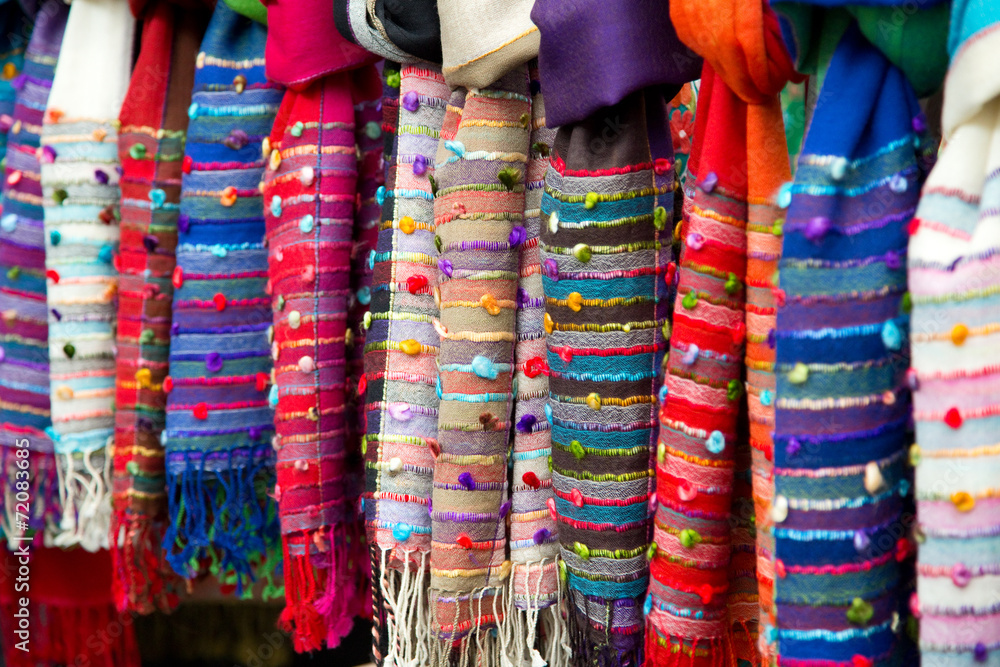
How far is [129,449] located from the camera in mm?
1008

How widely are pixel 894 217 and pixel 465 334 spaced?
1.21ft

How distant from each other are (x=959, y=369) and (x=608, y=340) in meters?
0.26

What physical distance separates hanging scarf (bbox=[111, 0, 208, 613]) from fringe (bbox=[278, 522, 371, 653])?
0.23 m

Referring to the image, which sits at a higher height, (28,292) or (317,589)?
(28,292)

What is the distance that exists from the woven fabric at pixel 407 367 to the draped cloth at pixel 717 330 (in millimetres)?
252

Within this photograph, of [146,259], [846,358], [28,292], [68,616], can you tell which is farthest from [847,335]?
[68,616]

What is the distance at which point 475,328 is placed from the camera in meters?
0.74

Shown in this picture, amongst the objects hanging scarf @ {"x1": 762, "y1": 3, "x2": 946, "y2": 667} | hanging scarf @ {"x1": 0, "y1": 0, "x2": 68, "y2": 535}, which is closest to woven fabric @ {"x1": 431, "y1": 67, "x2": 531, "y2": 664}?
hanging scarf @ {"x1": 762, "y1": 3, "x2": 946, "y2": 667}

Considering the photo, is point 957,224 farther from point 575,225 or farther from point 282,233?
point 282,233

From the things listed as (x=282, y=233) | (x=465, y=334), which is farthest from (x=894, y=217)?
(x=282, y=233)

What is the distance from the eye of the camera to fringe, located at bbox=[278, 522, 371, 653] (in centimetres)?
93

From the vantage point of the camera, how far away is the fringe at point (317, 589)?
926 millimetres

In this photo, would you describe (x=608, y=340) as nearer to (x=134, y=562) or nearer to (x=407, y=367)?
(x=407, y=367)

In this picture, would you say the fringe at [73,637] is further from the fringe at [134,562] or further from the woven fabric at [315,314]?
the woven fabric at [315,314]
